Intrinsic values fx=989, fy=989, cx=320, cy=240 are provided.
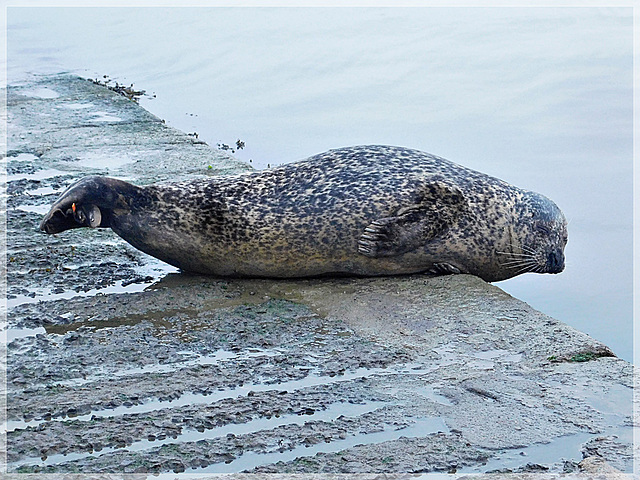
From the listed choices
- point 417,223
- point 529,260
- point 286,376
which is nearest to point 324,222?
Answer: point 417,223

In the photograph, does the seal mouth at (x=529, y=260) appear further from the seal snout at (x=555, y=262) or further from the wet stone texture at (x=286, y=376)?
the wet stone texture at (x=286, y=376)

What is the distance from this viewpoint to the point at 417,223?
17.6 feet

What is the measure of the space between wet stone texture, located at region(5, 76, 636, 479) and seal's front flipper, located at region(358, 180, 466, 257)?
22 cm

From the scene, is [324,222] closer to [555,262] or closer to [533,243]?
[533,243]

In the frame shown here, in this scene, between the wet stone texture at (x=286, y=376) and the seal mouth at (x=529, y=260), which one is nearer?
the wet stone texture at (x=286, y=376)

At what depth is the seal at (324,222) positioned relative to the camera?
5371mm

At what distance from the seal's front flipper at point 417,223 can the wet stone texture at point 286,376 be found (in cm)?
22

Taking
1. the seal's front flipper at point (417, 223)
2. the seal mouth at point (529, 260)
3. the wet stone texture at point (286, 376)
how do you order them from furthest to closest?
the seal mouth at point (529, 260), the seal's front flipper at point (417, 223), the wet stone texture at point (286, 376)

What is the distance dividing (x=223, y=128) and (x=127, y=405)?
5892 millimetres

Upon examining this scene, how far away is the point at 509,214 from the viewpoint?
5621 mm

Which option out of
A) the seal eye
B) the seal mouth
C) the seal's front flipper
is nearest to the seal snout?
the seal mouth

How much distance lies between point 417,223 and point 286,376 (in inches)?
58.1

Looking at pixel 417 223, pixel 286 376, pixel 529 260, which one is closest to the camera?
pixel 286 376

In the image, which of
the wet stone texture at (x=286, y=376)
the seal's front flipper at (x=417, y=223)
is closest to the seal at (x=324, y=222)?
the seal's front flipper at (x=417, y=223)
